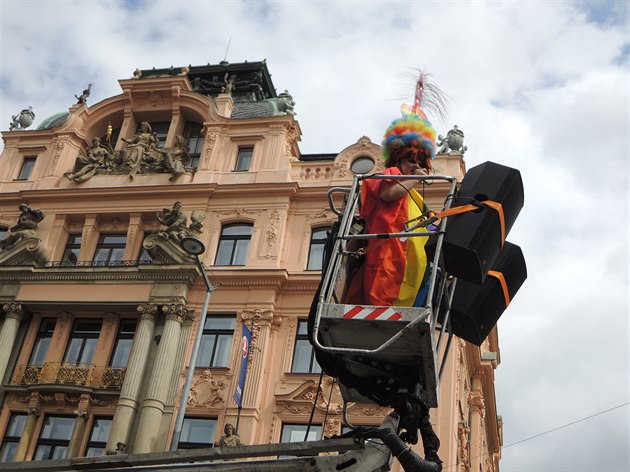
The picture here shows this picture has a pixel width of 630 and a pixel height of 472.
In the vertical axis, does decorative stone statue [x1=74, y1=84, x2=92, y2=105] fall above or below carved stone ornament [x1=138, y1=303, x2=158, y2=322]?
above

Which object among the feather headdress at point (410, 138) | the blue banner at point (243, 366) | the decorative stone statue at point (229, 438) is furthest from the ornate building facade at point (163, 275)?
the feather headdress at point (410, 138)

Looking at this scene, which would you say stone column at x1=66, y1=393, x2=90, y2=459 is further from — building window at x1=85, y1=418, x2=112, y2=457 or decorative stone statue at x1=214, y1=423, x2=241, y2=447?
decorative stone statue at x1=214, y1=423, x2=241, y2=447

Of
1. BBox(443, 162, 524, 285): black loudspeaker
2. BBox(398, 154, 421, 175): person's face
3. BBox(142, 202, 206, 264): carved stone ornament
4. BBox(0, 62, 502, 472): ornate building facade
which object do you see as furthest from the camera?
BBox(142, 202, 206, 264): carved stone ornament

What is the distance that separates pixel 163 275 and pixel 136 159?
5505 mm

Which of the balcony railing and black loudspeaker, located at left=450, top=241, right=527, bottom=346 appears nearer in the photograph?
black loudspeaker, located at left=450, top=241, right=527, bottom=346

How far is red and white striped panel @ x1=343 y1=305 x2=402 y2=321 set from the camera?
601 centimetres

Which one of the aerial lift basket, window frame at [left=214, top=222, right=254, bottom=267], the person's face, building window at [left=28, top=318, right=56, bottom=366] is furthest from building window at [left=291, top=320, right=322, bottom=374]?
the aerial lift basket

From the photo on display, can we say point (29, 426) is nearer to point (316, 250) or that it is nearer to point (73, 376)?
point (73, 376)

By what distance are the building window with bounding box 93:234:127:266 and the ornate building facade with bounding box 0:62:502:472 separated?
51 mm

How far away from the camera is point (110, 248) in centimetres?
2627

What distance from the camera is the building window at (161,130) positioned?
29.3 metres

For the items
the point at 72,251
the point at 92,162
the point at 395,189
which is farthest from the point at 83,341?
the point at 395,189

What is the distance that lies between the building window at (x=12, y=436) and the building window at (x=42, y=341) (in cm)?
170

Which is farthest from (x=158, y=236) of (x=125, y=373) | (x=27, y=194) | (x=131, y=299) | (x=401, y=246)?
(x=401, y=246)
